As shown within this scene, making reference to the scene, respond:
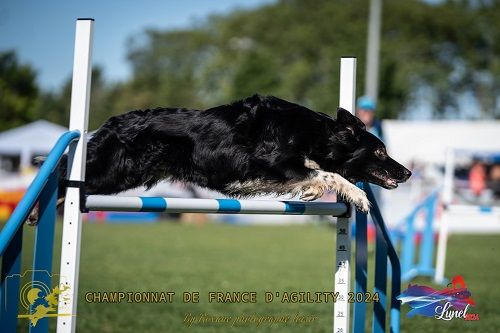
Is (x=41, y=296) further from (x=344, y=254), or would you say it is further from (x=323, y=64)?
(x=323, y=64)

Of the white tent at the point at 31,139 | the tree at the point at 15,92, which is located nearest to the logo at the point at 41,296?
the white tent at the point at 31,139

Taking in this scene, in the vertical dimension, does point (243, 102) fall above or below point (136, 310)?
above

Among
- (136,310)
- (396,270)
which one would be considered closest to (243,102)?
(396,270)

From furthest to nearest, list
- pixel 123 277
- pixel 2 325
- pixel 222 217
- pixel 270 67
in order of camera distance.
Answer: pixel 270 67 → pixel 222 217 → pixel 123 277 → pixel 2 325

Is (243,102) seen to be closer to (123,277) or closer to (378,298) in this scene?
(378,298)

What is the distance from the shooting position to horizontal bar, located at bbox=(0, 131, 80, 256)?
8.32 feet

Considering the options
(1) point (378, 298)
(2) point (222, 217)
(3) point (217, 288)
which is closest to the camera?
(1) point (378, 298)

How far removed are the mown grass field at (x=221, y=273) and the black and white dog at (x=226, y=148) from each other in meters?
1.66

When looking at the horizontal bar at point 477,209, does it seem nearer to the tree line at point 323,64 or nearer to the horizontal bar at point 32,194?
the horizontal bar at point 32,194

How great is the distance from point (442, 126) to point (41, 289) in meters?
25.9

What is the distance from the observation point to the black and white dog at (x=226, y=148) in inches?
157

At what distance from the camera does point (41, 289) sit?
286 cm

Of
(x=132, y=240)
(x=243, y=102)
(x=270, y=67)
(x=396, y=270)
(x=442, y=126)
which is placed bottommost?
(x=132, y=240)

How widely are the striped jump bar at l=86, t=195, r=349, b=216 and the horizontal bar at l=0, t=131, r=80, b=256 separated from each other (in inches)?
9.4
